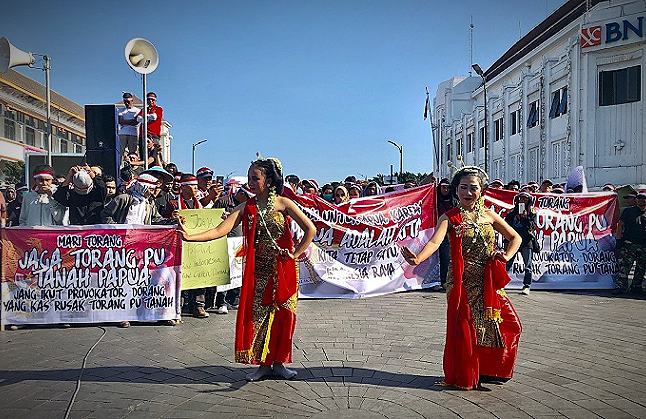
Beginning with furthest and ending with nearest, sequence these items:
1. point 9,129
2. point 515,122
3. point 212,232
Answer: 1. point 515,122
2. point 9,129
3. point 212,232

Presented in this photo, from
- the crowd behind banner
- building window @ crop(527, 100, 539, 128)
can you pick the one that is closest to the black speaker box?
the crowd behind banner

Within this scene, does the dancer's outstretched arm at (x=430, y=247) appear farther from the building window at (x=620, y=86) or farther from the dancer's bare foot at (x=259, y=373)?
the building window at (x=620, y=86)

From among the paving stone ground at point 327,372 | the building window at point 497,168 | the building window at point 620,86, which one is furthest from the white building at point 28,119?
the building window at point 497,168

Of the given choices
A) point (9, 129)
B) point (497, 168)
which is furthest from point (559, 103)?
point (9, 129)

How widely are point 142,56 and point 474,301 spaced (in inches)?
343

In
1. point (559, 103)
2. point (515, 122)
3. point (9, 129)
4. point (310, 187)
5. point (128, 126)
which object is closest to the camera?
point (310, 187)

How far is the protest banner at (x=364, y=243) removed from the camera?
375 inches

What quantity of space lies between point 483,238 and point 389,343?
2.04 meters

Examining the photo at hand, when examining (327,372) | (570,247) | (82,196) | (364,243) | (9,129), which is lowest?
(327,372)

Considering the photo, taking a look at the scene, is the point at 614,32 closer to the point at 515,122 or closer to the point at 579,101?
the point at 579,101

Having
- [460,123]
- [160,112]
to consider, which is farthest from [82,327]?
[460,123]

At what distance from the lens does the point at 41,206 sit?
7719 millimetres

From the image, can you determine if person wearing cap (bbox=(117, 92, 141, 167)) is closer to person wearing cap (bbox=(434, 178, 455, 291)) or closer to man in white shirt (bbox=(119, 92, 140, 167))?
man in white shirt (bbox=(119, 92, 140, 167))

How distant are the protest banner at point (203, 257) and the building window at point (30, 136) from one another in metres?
37.7
